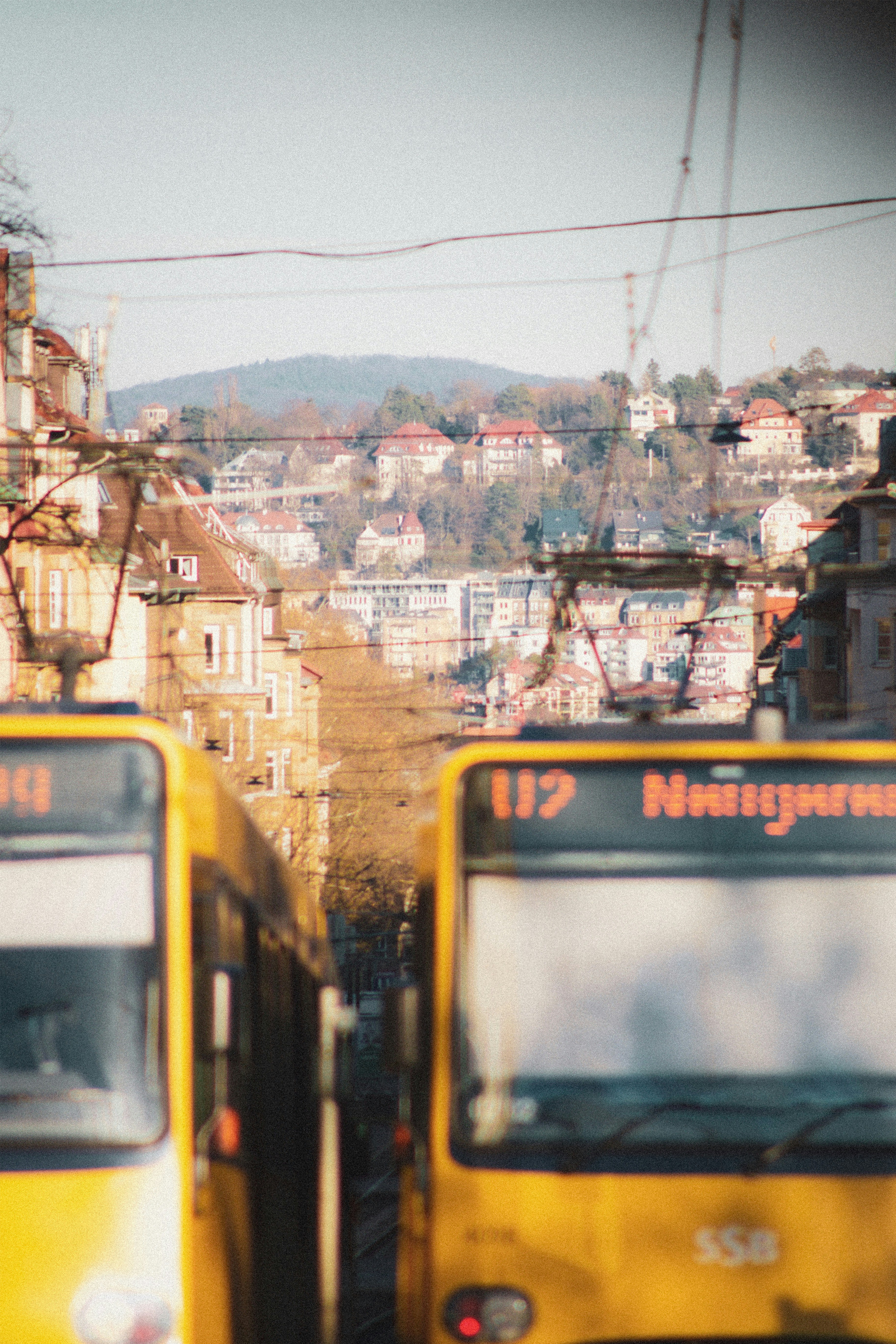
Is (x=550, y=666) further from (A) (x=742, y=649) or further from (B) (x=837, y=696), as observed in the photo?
(A) (x=742, y=649)

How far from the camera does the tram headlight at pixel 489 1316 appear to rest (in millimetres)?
5480

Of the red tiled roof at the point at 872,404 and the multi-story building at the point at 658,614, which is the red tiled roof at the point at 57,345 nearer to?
the red tiled roof at the point at 872,404

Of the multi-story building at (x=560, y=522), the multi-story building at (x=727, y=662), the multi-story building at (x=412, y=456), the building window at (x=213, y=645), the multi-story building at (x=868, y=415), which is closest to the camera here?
the multi-story building at (x=868, y=415)

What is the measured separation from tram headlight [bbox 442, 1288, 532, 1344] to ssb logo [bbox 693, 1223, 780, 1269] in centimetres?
61

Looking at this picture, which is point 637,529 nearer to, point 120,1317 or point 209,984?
point 209,984

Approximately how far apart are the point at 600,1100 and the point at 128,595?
3419cm

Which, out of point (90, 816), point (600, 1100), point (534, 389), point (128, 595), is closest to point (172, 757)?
point (90, 816)

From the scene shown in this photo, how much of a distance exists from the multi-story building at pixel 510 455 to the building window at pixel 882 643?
16.4 m

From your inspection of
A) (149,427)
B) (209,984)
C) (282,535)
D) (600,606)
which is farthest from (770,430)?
(282,535)

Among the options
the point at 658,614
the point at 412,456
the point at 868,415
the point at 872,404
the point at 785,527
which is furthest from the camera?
the point at 412,456

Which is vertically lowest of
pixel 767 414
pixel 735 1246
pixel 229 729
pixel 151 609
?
pixel 229 729

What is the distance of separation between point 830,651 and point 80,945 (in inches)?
1889

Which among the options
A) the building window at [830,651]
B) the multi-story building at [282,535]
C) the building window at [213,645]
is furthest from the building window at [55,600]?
the multi-story building at [282,535]

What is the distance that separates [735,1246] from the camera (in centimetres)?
550
